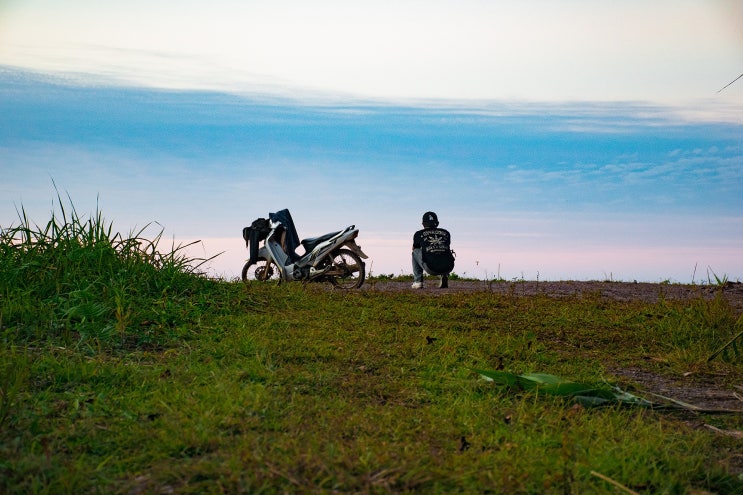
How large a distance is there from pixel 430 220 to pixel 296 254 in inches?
98.0

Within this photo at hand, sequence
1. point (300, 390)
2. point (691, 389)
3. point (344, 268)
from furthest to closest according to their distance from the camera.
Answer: point (344, 268) → point (691, 389) → point (300, 390)

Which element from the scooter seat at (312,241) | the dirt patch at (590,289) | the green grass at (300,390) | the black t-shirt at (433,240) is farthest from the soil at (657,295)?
the scooter seat at (312,241)

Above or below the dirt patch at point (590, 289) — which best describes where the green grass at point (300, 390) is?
below

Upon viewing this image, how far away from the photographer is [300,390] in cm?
455

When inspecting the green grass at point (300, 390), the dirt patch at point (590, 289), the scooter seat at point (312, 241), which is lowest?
the green grass at point (300, 390)

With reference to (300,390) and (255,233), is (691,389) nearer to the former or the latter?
(300,390)

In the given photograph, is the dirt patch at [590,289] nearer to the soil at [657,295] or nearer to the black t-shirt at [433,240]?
the soil at [657,295]

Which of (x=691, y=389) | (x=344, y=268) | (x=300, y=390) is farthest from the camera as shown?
(x=344, y=268)

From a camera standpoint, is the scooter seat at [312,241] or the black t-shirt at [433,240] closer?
the scooter seat at [312,241]

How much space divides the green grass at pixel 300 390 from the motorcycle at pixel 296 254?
249cm

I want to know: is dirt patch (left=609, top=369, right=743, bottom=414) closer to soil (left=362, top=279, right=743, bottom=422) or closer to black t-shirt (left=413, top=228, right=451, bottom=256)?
soil (left=362, top=279, right=743, bottom=422)

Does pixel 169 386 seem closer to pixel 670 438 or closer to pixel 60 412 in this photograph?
pixel 60 412

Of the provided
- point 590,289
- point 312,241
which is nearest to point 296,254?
point 312,241

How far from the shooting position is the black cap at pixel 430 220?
1249 cm
